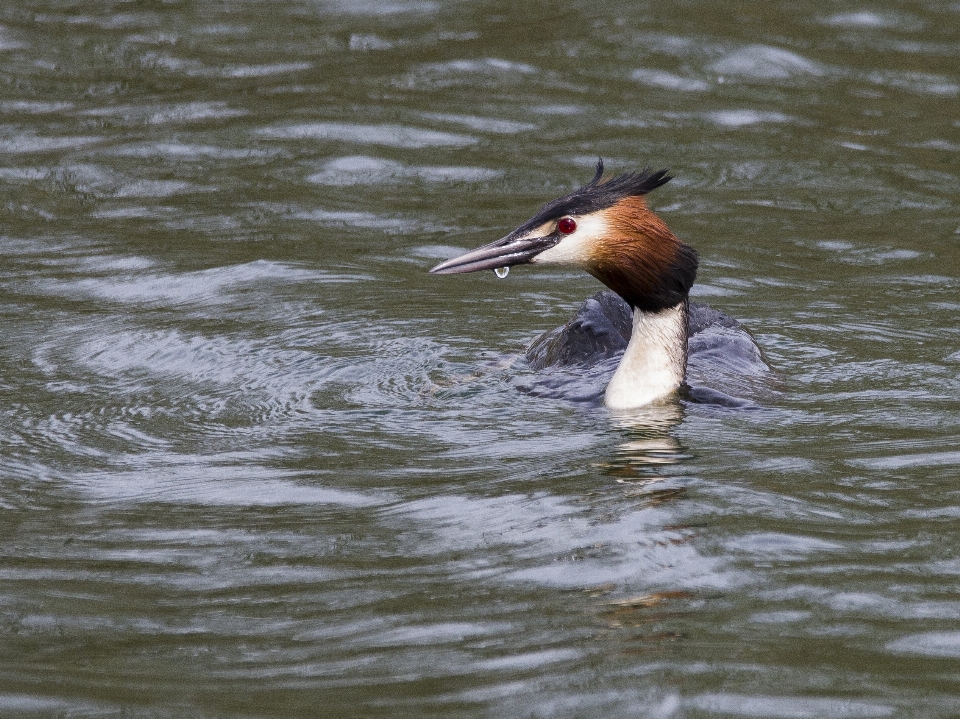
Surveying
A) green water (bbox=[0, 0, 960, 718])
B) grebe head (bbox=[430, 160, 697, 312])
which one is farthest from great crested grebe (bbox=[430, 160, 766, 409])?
green water (bbox=[0, 0, 960, 718])

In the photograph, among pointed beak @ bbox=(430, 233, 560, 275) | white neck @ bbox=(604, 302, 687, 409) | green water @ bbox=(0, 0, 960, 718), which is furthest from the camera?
white neck @ bbox=(604, 302, 687, 409)

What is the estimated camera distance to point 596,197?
652 cm

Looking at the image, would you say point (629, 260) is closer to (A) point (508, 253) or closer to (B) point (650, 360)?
(B) point (650, 360)

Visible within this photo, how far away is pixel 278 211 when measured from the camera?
1017 cm

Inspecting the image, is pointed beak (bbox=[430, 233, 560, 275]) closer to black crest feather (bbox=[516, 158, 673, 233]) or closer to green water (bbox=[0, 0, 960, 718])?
black crest feather (bbox=[516, 158, 673, 233])

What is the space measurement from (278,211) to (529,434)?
4.36m

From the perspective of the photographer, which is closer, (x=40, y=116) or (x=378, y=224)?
(x=378, y=224)

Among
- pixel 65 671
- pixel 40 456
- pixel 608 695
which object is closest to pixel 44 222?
pixel 40 456

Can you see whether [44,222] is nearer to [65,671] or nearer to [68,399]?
[68,399]

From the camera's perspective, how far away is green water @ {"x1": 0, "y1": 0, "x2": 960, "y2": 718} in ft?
13.3

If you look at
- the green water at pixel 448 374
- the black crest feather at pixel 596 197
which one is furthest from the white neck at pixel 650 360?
the black crest feather at pixel 596 197

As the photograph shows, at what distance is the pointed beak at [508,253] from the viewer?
20.8ft

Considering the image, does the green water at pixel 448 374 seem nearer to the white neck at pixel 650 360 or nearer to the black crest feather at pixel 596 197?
the white neck at pixel 650 360

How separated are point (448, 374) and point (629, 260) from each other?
1128 millimetres
